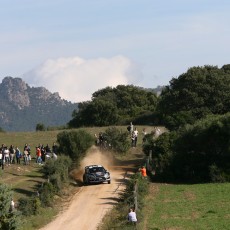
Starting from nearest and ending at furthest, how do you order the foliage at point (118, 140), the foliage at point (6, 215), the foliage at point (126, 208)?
the foliage at point (6, 215), the foliage at point (126, 208), the foliage at point (118, 140)

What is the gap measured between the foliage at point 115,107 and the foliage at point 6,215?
8102 centimetres

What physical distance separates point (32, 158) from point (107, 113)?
5139 cm

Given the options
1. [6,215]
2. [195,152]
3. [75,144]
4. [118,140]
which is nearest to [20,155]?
[75,144]

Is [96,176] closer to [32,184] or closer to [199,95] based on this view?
[32,184]

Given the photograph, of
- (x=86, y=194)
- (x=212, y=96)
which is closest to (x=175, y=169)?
(x=86, y=194)

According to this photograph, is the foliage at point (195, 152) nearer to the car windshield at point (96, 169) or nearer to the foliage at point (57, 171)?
the car windshield at point (96, 169)

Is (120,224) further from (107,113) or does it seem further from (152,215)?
(107,113)

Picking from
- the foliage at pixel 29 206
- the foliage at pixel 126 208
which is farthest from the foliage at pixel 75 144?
the foliage at pixel 29 206

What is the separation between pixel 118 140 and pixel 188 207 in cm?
2374

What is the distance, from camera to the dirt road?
33.3m

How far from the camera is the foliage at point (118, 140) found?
6107 centimetres

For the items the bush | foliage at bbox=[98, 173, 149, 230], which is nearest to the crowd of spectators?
the bush

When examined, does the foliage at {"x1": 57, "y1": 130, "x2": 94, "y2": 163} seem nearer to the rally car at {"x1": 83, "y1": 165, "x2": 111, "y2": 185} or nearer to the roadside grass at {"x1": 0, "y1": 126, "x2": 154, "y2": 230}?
the roadside grass at {"x1": 0, "y1": 126, "x2": 154, "y2": 230}

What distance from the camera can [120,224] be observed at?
102ft
